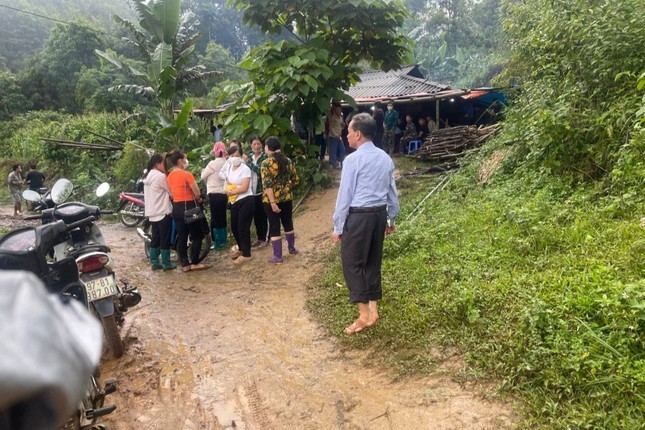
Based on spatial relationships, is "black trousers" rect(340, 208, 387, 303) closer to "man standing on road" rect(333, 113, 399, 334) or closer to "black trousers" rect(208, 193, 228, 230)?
"man standing on road" rect(333, 113, 399, 334)

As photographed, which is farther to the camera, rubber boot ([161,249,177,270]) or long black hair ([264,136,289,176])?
rubber boot ([161,249,177,270])

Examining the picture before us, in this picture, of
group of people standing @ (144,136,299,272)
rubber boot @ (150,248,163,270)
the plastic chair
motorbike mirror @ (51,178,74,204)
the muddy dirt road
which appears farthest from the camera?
the plastic chair

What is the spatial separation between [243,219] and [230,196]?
1.16 ft

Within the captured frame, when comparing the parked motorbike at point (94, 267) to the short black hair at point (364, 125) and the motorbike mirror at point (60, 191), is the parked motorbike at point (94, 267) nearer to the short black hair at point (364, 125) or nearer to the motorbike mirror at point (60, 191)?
the motorbike mirror at point (60, 191)

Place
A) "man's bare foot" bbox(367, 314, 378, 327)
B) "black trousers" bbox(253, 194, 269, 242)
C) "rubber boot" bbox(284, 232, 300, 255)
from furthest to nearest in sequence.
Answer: "black trousers" bbox(253, 194, 269, 242) < "rubber boot" bbox(284, 232, 300, 255) < "man's bare foot" bbox(367, 314, 378, 327)

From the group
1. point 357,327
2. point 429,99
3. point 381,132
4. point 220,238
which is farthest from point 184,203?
point 429,99

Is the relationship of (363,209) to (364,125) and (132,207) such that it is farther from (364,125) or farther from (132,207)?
(132,207)

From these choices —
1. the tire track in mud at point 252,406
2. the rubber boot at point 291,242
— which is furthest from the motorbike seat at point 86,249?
the rubber boot at point 291,242

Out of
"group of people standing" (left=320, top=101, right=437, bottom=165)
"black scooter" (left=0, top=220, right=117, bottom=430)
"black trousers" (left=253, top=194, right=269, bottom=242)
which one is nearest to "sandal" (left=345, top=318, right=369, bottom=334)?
"black scooter" (left=0, top=220, right=117, bottom=430)

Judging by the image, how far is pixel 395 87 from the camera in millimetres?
16062

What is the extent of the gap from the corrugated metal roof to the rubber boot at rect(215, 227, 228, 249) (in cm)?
798

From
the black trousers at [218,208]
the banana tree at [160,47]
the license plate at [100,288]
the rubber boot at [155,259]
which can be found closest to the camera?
the license plate at [100,288]

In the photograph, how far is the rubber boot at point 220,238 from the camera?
739 cm

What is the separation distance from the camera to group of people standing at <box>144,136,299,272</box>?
5.93 meters
